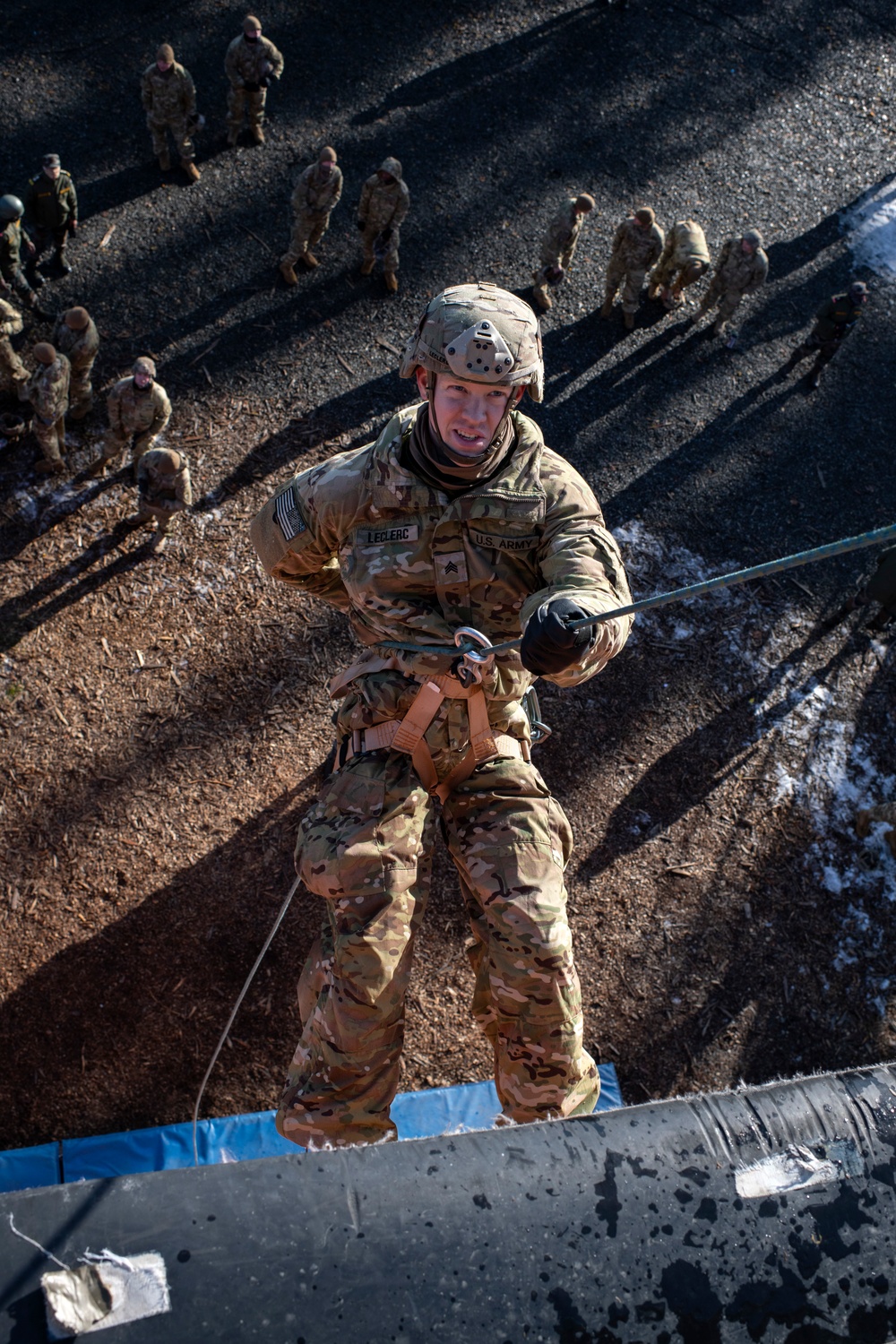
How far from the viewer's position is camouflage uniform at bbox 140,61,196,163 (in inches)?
435

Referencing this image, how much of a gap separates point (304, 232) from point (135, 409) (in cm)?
351

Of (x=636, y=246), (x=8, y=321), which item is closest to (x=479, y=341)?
(x=8, y=321)

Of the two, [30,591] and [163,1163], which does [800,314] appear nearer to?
[30,591]

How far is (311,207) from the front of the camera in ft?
35.1

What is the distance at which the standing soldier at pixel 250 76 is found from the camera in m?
11.5

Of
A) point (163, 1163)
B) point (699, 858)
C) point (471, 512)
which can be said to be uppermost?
point (471, 512)

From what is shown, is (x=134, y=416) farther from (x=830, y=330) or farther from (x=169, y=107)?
(x=830, y=330)

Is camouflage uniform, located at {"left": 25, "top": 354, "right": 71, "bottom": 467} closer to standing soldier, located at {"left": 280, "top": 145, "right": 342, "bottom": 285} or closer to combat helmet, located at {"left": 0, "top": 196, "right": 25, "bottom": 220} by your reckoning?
combat helmet, located at {"left": 0, "top": 196, "right": 25, "bottom": 220}

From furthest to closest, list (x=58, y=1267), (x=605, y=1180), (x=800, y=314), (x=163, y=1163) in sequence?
(x=800, y=314)
(x=163, y=1163)
(x=605, y=1180)
(x=58, y=1267)

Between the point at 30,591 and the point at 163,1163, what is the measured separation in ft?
16.2

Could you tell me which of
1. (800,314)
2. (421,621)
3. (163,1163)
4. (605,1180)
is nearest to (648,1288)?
(605,1180)

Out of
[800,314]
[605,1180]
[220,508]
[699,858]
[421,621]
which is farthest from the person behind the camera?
[800,314]

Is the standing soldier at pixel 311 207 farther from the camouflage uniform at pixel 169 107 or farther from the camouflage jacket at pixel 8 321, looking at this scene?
the camouflage jacket at pixel 8 321

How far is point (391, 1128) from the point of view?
4.82 metres
